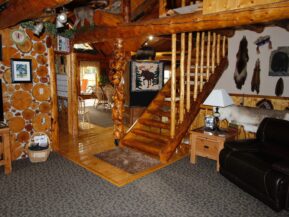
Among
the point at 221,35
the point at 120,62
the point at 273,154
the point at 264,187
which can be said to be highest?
the point at 221,35

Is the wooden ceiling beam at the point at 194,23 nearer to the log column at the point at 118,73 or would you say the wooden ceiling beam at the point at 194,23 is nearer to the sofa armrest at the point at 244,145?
the log column at the point at 118,73

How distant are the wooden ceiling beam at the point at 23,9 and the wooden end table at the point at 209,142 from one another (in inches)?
115

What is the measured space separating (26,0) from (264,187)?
362 cm

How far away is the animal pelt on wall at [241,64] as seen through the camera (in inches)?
195

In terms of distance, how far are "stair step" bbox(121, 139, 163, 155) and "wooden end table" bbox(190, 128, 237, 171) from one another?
2.28 ft

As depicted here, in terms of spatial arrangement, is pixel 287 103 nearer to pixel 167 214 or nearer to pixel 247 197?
pixel 247 197

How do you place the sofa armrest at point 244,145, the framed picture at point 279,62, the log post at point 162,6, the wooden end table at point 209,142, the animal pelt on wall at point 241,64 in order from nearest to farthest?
1. the sofa armrest at point 244,145
2. the wooden end table at point 209,142
3. the framed picture at point 279,62
4. the log post at point 162,6
5. the animal pelt on wall at point 241,64

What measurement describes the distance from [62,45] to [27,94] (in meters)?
1.45

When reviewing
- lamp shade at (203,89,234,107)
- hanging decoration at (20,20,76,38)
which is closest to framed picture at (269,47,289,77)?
lamp shade at (203,89,234,107)

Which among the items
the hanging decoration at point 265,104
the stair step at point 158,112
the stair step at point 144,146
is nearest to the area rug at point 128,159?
the stair step at point 144,146

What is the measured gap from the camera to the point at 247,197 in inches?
121

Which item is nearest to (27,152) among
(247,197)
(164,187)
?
(164,187)

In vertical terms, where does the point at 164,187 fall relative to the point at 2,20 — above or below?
below

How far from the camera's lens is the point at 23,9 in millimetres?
2889
